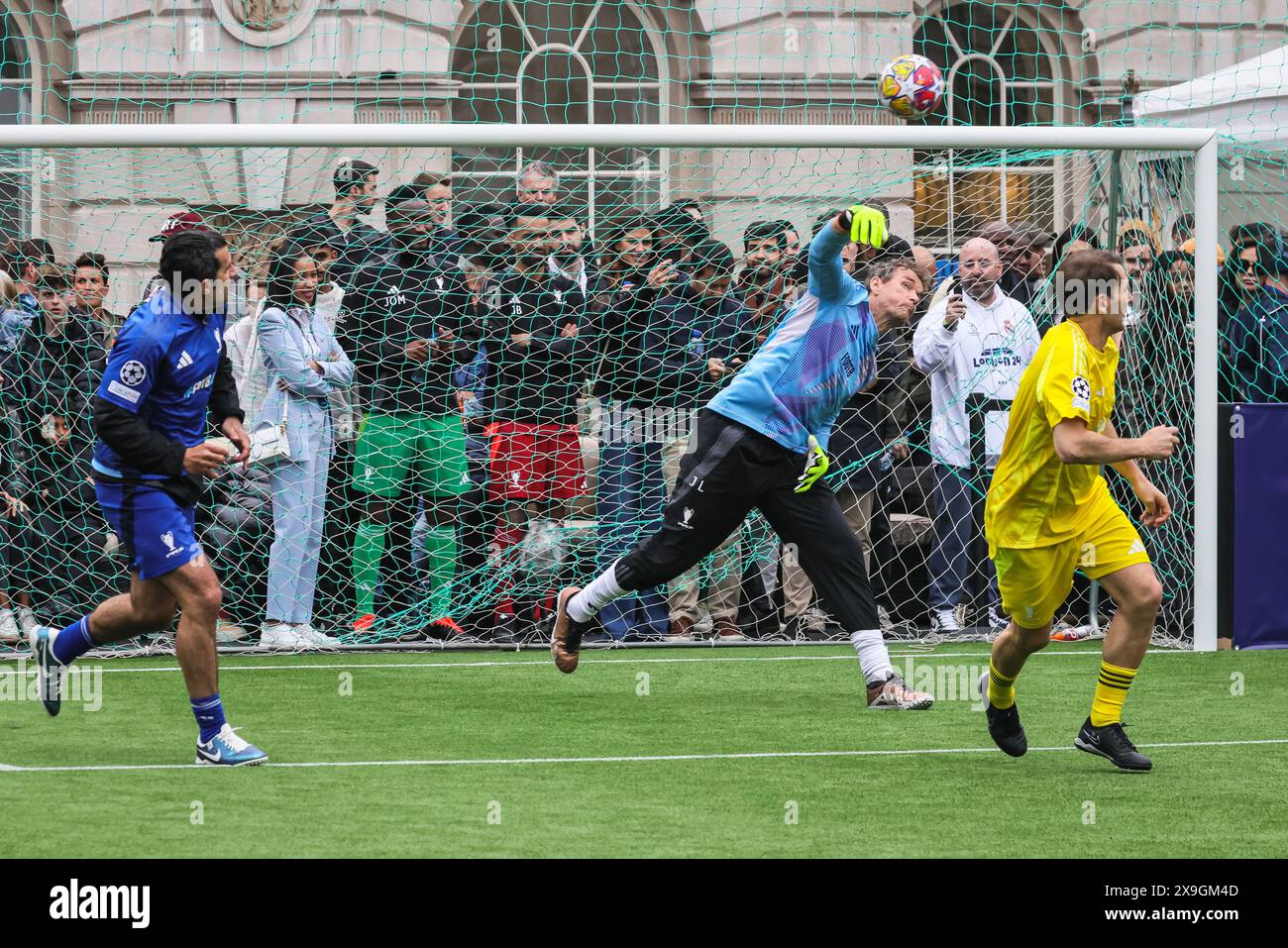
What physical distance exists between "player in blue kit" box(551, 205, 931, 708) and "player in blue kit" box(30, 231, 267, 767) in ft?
6.75

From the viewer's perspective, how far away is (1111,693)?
23.0 ft

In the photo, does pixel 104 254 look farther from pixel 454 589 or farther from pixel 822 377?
pixel 822 377

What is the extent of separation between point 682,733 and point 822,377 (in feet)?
5.48

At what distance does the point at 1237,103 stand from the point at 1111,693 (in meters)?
6.36

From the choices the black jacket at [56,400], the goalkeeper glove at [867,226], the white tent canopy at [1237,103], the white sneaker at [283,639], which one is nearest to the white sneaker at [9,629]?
the black jacket at [56,400]

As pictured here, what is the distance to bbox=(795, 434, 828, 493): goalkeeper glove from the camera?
8359mm

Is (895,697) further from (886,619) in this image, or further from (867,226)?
(886,619)

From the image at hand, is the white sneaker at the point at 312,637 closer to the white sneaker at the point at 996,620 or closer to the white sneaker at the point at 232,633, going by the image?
the white sneaker at the point at 232,633

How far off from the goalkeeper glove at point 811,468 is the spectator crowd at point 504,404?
2.50 metres

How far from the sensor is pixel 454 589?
1079 cm

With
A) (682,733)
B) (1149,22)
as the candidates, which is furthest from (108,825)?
(1149,22)

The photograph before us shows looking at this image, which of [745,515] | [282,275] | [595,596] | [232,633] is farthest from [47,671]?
[282,275]

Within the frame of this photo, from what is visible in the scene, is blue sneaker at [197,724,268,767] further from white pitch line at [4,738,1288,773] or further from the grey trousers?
the grey trousers

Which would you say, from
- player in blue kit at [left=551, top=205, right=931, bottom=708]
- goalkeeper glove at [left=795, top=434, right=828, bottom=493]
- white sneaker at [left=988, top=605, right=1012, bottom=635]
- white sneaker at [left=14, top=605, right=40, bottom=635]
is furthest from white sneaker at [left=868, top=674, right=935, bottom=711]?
white sneaker at [left=14, top=605, right=40, bottom=635]
